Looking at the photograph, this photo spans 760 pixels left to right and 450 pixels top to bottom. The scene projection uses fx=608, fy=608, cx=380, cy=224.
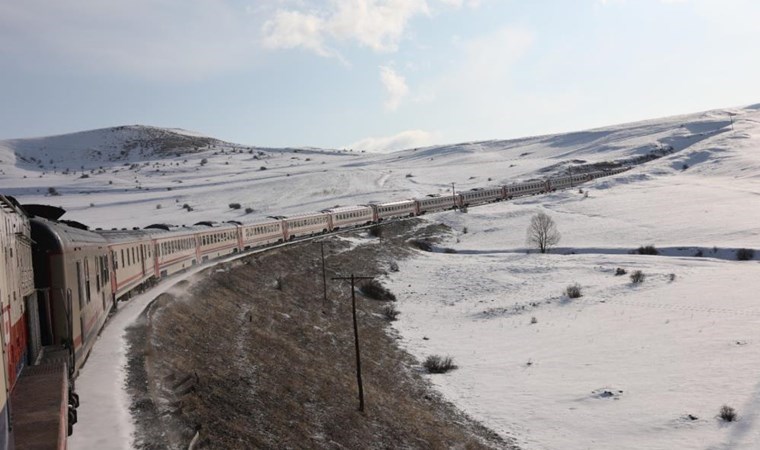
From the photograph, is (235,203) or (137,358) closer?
(137,358)

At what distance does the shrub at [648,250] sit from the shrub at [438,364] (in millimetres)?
32834

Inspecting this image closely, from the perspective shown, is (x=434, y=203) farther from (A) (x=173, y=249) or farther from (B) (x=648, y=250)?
(A) (x=173, y=249)

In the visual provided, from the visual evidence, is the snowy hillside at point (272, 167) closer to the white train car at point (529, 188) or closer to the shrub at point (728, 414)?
the white train car at point (529, 188)

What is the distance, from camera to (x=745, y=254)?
48594 mm

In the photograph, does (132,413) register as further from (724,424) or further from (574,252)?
(574,252)

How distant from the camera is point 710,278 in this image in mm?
41406

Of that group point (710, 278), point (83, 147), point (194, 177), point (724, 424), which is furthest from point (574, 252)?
point (83, 147)

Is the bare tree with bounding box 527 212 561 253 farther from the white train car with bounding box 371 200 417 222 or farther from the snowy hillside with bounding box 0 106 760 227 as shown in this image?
the snowy hillside with bounding box 0 106 760 227

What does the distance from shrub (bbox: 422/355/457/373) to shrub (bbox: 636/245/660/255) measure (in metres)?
32.8

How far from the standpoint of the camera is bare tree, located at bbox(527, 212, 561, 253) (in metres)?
59.2

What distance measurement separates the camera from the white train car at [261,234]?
150ft

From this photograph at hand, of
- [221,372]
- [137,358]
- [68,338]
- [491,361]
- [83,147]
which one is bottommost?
[491,361]

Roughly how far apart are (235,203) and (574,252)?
1993 inches

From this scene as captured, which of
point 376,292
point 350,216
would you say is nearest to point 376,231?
point 350,216
